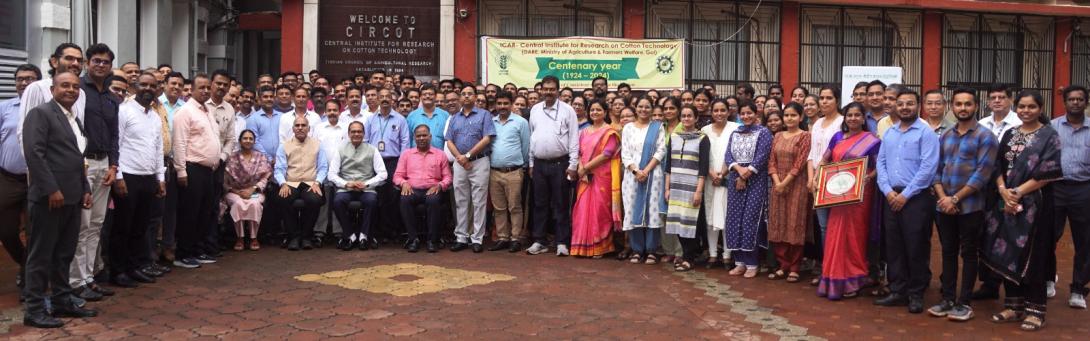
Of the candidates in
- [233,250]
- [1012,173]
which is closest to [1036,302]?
[1012,173]

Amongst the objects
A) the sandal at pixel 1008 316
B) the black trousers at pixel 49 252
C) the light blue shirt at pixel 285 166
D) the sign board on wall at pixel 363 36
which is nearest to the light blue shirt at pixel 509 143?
the light blue shirt at pixel 285 166

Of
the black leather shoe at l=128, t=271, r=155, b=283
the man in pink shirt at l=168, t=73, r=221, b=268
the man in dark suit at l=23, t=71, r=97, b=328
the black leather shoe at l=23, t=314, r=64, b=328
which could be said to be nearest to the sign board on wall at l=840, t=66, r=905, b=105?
the man in pink shirt at l=168, t=73, r=221, b=268

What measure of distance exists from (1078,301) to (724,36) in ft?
32.1

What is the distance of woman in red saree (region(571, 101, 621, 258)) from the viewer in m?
8.71

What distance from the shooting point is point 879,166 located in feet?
21.4

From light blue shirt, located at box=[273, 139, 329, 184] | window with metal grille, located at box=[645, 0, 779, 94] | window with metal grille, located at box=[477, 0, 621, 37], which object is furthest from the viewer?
window with metal grille, located at box=[645, 0, 779, 94]

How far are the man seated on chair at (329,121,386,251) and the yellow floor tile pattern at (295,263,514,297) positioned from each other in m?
1.30

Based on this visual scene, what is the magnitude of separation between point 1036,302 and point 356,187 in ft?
20.2

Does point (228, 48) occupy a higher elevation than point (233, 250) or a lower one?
higher

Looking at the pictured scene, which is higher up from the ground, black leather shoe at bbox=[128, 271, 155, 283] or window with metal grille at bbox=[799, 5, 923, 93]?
window with metal grille at bbox=[799, 5, 923, 93]

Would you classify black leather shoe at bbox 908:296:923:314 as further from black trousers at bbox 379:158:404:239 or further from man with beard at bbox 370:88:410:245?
man with beard at bbox 370:88:410:245

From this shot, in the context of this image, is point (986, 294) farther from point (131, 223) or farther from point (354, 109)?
point (131, 223)

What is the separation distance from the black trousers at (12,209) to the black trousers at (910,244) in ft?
19.7

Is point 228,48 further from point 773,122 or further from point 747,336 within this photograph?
point 747,336
